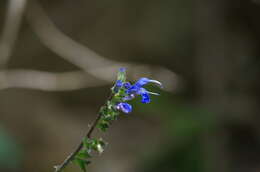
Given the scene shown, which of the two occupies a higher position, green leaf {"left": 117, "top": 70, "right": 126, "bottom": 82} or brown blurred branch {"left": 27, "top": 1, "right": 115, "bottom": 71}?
brown blurred branch {"left": 27, "top": 1, "right": 115, "bottom": 71}

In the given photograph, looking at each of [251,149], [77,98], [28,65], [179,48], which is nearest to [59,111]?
[77,98]

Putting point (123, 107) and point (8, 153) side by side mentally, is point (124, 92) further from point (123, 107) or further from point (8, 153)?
point (8, 153)

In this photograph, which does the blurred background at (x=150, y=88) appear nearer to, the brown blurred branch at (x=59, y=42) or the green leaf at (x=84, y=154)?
the brown blurred branch at (x=59, y=42)

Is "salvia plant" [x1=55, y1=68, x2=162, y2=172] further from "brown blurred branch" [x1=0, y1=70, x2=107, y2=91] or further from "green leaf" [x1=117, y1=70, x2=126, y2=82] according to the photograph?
"brown blurred branch" [x1=0, y1=70, x2=107, y2=91]

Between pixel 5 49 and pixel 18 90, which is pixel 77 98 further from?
pixel 5 49

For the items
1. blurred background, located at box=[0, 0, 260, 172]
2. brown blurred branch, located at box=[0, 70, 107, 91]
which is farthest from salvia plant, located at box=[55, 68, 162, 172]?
blurred background, located at box=[0, 0, 260, 172]

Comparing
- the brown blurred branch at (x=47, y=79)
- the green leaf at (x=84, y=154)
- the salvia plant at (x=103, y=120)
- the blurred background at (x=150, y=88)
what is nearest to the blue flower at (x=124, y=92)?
the salvia plant at (x=103, y=120)

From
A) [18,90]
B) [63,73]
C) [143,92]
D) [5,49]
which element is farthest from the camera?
[18,90]

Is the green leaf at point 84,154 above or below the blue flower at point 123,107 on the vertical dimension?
below
